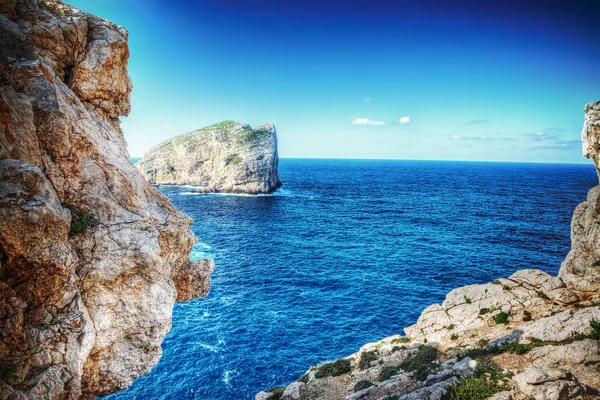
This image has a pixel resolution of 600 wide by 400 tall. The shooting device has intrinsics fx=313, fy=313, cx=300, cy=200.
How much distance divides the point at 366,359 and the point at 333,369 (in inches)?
119

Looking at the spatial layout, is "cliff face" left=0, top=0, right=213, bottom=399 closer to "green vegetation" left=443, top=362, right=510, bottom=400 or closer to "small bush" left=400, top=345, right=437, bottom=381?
"green vegetation" left=443, top=362, right=510, bottom=400

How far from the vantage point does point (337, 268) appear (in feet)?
185

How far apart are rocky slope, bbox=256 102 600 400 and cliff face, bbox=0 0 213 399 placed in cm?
1396

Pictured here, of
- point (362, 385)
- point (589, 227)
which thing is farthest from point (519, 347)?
point (589, 227)

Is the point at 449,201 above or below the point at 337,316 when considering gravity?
above

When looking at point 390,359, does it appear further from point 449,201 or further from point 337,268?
point 449,201

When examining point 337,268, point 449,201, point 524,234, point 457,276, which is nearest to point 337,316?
point 337,268

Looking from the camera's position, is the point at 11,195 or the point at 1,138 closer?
the point at 11,195

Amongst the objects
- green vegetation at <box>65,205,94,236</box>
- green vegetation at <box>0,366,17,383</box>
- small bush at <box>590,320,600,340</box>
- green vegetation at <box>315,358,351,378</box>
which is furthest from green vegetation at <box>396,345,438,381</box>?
green vegetation at <box>65,205,94,236</box>

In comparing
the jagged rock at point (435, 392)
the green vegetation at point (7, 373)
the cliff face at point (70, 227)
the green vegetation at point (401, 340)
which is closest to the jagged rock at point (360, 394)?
the jagged rock at point (435, 392)

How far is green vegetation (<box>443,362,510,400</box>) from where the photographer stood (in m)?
15.7

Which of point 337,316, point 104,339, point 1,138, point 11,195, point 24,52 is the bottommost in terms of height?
point 337,316

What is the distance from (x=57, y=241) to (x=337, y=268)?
154 ft

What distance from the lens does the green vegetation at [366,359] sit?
26.4m
